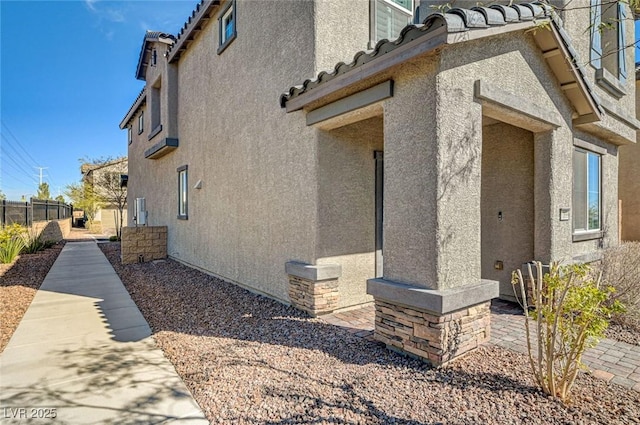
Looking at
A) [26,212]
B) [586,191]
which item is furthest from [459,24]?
[26,212]

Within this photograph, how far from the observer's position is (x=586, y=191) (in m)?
8.63

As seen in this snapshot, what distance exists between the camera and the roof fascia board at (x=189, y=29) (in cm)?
1087

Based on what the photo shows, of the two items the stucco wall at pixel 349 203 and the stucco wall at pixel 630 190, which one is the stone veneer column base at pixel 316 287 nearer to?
the stucco wall at pixel 349 203

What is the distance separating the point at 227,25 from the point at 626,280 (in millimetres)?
11917

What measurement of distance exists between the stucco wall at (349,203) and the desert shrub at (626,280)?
4595 millimetres

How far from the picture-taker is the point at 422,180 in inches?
185

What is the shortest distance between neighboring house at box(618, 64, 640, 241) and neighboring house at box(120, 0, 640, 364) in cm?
356

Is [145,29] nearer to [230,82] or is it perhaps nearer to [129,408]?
[230,82]

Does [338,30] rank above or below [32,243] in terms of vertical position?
above

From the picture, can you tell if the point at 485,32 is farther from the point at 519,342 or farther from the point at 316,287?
the point at 316,287

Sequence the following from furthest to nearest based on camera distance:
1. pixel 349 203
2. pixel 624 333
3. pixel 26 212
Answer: pixel 26 212 → pixel 349 203 → pixel 624 333

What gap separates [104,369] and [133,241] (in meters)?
10.6

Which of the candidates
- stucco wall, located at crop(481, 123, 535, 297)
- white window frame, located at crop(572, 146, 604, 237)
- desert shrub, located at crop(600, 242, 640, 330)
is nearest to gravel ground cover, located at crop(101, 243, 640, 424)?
desert shrub, located at crop(600, 242, 640, 330)

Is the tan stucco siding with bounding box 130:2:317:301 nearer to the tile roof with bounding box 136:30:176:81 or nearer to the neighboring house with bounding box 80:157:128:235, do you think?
the tile roof with bounding box 136:30:176:81
